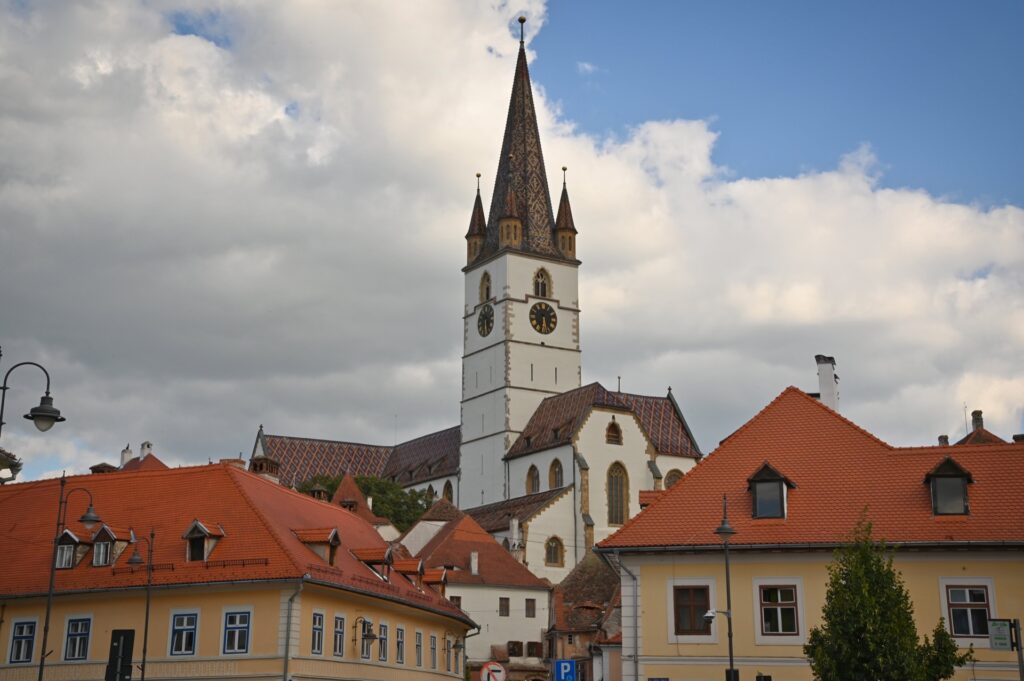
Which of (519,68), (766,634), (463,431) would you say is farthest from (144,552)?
(519,68)

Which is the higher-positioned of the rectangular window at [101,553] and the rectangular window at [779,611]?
the rectangular window at [101,553]

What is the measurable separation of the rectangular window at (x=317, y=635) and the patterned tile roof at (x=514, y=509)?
173 feet

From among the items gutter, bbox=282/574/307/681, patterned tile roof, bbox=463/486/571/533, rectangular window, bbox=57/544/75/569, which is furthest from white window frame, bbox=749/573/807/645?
patterned tile roof, bbox=463/486/571/533

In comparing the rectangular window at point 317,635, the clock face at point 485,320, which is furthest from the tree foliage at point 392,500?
the rectangular window at point 317,635

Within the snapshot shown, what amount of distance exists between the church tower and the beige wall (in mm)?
64906

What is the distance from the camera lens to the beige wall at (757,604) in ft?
110

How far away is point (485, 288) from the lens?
360ft

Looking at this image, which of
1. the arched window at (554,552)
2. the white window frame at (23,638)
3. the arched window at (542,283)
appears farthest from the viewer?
the arched window at (542,283)

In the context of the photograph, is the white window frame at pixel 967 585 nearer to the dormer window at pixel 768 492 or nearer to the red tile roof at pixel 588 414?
the dormer window at pixel 768 492

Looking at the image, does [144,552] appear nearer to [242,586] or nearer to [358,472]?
[242,586]

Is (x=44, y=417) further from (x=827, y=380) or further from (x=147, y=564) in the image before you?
(x=827, y=380)

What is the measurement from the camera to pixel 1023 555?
3331 cm

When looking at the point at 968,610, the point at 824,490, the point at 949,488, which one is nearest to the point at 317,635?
the point at 824,490

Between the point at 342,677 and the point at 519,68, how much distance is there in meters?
84.7
